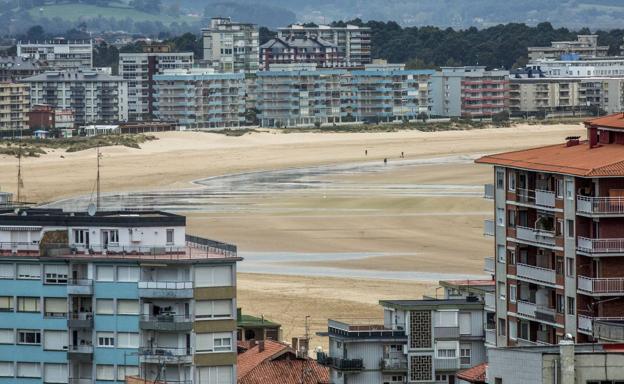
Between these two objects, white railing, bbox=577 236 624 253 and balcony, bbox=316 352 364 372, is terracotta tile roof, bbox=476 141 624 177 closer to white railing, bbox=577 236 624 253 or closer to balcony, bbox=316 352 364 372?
white railing, bbox=577 236 624 253

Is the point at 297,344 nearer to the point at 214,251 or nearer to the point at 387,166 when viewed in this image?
the point at 214,251

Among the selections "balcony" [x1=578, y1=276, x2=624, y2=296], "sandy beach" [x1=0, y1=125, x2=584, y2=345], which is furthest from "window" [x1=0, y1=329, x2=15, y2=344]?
"sandy beach" [x1=0, y1=125, x2=584, y2=345]

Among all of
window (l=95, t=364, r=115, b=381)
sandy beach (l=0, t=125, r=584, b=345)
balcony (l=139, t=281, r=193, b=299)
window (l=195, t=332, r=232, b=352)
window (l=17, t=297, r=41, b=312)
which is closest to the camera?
balcony (l=139, t=281, r=193, b=299)

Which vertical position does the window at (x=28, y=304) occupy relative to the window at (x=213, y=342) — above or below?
above

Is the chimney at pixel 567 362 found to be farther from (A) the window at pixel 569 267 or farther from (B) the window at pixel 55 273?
(B) the window at pixel 55 273

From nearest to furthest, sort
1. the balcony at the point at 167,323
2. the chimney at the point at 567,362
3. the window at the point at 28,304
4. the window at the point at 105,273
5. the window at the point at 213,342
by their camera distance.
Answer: the chimney at the point at 567,362, the balcony at the point at 167,323, the window at the point at 213,342, the window at the point at 105,273, the window at the point at 28,304

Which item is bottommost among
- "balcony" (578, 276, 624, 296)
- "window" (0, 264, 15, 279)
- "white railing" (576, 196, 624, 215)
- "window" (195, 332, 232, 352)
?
"window" (195, 332, 232, 352)

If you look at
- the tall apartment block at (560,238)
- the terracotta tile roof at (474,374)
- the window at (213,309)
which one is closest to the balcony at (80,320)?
the window at (213,309)

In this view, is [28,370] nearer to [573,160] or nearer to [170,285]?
[170,285]
